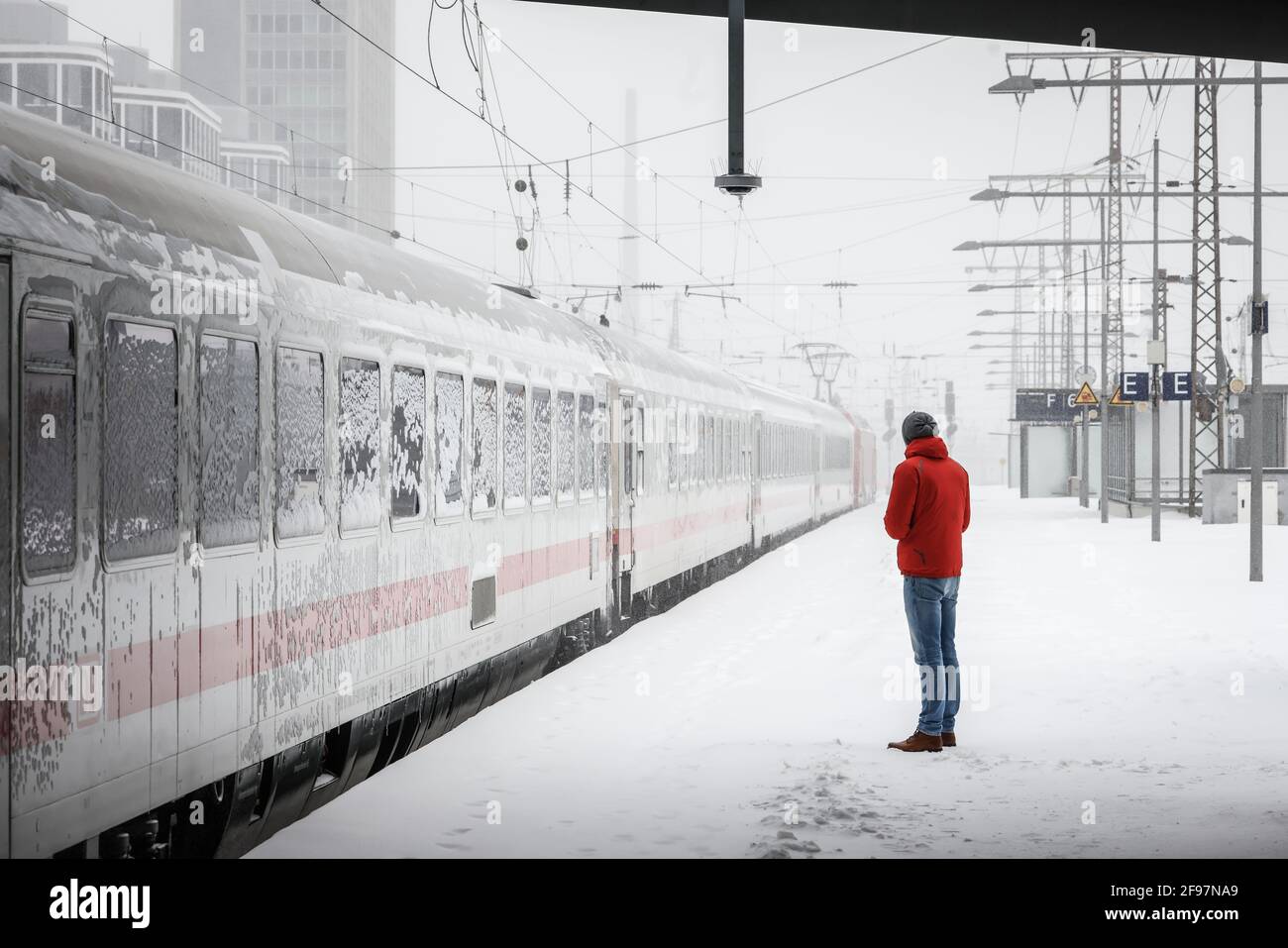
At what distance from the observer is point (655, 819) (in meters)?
7.36

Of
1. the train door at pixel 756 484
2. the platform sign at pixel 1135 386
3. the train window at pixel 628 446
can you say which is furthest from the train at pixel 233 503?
the platform sign at pixel 1135 386

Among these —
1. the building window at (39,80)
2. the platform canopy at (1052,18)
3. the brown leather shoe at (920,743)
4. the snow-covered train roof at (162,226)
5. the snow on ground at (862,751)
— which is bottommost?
the snow on ground at (862,751)

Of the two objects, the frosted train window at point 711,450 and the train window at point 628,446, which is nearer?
the train window at point 628,446

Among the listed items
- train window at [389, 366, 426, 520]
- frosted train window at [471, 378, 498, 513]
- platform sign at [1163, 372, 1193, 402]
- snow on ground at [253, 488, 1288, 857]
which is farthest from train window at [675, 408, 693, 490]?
platform sign at [1163, 372, 1193, 402]

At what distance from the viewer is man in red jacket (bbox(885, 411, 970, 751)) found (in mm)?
8734

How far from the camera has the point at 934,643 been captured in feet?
28.8

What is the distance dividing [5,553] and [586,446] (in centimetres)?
911

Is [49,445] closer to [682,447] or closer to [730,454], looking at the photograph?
[682,447]

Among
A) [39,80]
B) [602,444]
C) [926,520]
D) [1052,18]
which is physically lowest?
[926,520]

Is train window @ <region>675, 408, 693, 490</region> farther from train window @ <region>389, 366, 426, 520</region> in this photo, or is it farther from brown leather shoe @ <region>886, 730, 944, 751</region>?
brown leather shoe @ <region>886, 730, 944, 751</region>

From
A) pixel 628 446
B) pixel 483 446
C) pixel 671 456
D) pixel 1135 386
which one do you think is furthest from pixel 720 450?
pixel 483 446

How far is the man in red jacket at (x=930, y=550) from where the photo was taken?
8.73 meters

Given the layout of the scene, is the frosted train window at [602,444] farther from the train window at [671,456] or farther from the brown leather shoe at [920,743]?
the brown leather shoe at [920,743]

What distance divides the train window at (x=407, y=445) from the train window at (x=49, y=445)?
11.1 ft
